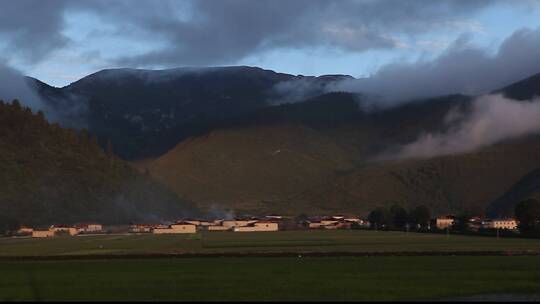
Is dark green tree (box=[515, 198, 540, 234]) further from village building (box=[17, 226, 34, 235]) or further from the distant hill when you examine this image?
the distant hill

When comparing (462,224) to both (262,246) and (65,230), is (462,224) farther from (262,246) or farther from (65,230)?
(65,230)

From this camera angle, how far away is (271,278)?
128 ft

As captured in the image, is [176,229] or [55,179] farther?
[55,179]

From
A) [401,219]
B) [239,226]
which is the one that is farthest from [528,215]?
[239,226]

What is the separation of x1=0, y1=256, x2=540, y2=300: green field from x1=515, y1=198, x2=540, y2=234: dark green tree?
63.0 metres

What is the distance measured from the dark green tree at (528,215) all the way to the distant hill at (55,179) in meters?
85.6

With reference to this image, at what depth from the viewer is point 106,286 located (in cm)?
3544

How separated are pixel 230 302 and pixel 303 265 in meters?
18.3

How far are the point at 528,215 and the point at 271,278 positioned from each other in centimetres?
8607

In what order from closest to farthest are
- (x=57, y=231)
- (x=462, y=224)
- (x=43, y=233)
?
(x=462, y=224), (x=43, y=233), (x=57, y=231)

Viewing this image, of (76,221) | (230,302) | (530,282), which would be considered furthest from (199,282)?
(76,221)

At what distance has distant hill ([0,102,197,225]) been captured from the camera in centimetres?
15938

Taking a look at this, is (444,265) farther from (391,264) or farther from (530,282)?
(530,282)

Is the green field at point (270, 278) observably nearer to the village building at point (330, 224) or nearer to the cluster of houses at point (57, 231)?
the cluster of houses at point (57, 231)
